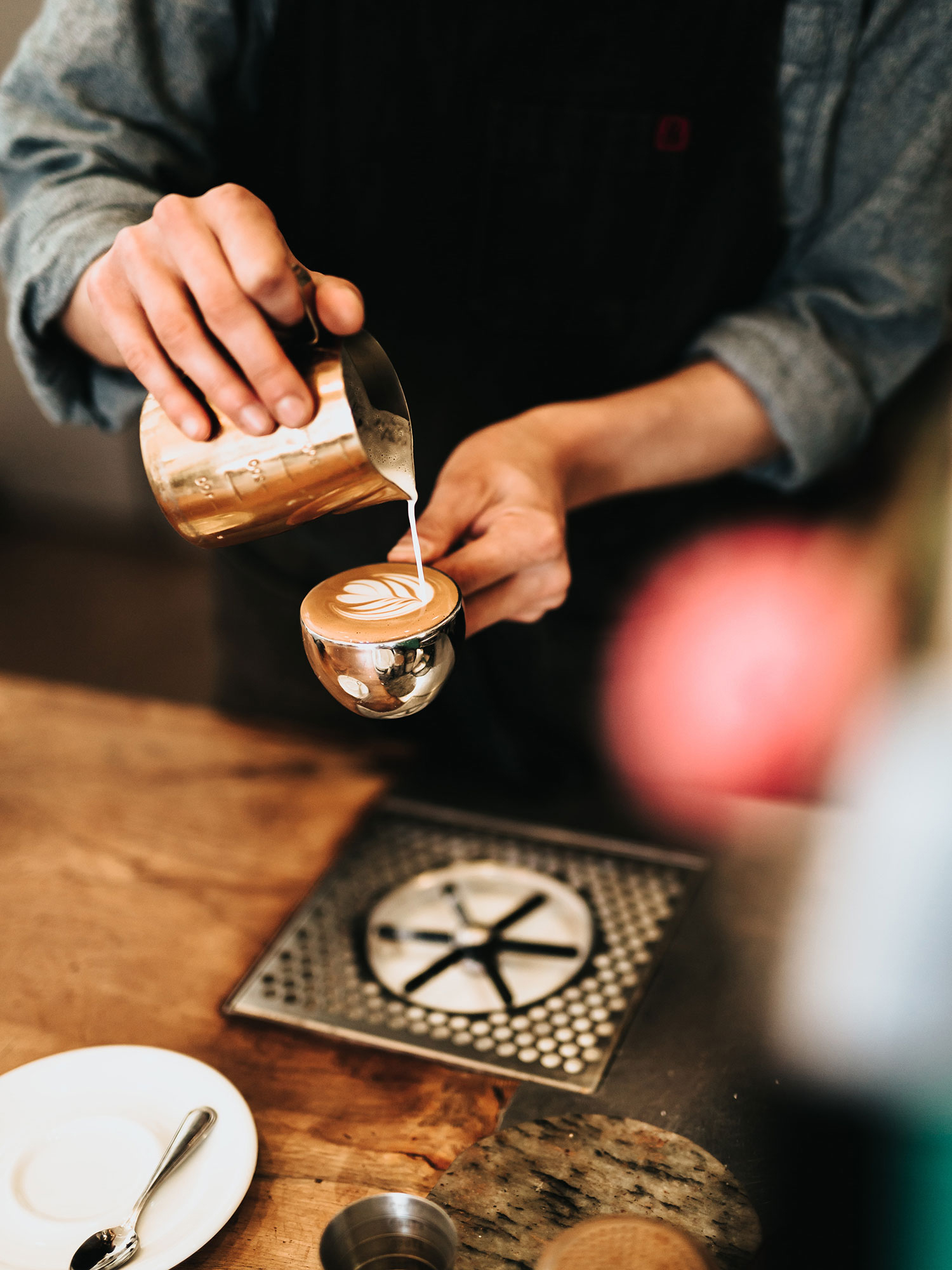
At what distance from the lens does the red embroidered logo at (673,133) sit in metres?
1.47

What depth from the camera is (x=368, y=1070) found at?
1030 millimetres

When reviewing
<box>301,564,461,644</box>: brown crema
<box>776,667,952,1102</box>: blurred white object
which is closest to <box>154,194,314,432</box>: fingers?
<box>301,564,461,644</box>: brown crema

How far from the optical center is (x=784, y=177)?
1.57 meters

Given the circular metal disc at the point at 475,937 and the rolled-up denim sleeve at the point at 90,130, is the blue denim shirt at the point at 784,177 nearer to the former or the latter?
the rolled-up denim sleeve at the point at 90,130

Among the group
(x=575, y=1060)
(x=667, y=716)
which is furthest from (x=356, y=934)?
(x=667, y=716)

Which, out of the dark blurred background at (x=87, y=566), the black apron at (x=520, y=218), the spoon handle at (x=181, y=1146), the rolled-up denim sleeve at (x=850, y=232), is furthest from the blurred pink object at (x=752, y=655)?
the dark blurred background at (x=87, y=566)

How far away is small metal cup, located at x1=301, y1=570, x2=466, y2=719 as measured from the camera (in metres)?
0.92

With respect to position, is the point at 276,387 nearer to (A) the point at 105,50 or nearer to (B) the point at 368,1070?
(B) the point at 368,1070

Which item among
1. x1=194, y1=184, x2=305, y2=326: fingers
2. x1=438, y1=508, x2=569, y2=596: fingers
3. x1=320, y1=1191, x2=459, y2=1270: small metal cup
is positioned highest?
x1=194, y1=184, x2=305, y2=326: fingers

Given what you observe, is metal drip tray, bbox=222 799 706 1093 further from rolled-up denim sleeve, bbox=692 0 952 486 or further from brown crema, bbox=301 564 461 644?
rolled-up denim sleeve, bbox=692 0 952 486

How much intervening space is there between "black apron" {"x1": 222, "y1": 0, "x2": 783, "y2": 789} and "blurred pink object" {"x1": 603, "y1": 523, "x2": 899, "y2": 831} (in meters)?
0.10

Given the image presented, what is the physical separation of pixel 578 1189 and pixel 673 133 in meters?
1.33

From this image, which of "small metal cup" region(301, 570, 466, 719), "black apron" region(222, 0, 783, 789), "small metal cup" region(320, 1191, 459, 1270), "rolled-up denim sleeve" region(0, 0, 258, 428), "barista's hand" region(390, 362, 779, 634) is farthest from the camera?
"black apron" region(222, 0, 783, 789)

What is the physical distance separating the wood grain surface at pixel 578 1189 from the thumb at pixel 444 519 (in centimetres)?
57
